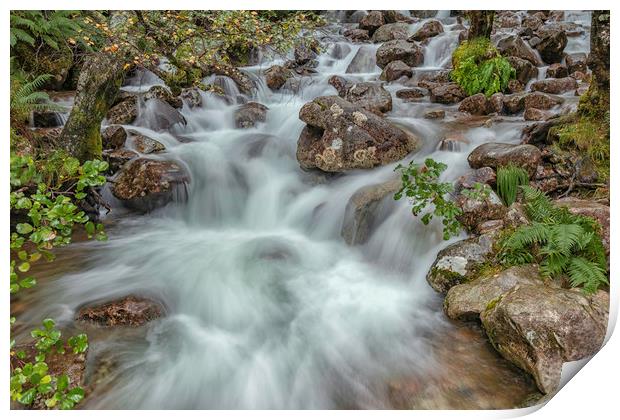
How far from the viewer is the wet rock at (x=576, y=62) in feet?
20.7

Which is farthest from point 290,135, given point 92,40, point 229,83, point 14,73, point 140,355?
point 140,355

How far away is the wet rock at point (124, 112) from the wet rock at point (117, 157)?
748mm

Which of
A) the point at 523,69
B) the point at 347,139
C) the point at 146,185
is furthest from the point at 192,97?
the point at 523,69

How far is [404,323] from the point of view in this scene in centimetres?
276

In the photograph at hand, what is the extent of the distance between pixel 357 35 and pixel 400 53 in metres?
1.05

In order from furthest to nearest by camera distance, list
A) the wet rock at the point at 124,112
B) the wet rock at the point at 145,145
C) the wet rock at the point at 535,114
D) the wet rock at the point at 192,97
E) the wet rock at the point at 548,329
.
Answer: the wet rock at the point at 192,97 → the wet rock at the point at 124,112 → the wet rock at the point at 535,114 → the wet rock at the point at 145,145 → the wet rock at the point at 548,329

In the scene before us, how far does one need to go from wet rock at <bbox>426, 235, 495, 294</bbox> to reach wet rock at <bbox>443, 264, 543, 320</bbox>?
16cm

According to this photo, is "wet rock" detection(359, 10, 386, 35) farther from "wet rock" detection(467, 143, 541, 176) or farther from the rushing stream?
"wet rock" detection(467, 143, 541, 176)

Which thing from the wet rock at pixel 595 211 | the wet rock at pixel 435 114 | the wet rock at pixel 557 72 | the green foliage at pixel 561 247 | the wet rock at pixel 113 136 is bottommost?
the green foliage at pixel 561 247

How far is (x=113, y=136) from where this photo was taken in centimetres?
468

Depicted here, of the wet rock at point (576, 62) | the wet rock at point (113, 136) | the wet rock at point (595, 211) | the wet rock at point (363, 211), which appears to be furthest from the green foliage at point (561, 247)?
the wet rock at point (576, 62)

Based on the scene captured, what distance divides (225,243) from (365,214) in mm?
1312

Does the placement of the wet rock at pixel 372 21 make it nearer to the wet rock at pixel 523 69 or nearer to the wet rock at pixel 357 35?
the wet rock at pixel 357 35
